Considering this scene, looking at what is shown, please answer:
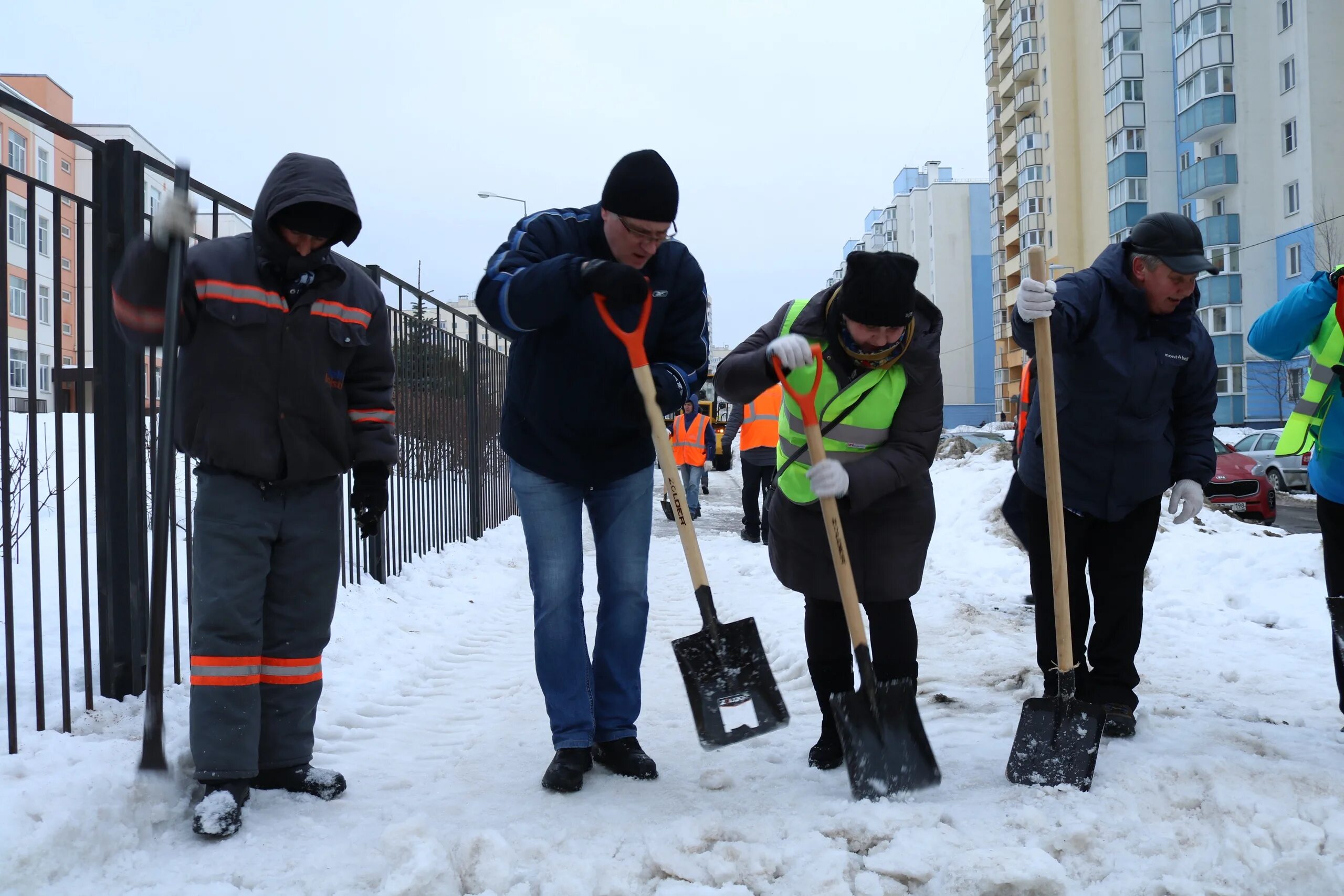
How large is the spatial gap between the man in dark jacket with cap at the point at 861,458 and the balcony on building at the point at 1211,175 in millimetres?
34890

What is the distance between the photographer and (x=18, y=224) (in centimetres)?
346

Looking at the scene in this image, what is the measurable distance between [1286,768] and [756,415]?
6.89m

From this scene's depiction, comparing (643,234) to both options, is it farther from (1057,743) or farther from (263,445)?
(1057,743)

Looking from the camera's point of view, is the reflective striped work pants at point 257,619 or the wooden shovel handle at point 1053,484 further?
the wooden shovel handle at point 1053,484

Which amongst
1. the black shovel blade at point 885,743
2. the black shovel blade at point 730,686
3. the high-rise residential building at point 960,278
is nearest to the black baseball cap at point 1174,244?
the black shovel blade at point 885,743

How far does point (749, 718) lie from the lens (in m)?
3.11

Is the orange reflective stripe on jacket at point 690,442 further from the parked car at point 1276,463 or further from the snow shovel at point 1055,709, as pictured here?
the parked car at point 1276,463

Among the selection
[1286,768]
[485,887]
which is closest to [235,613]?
[485,887]

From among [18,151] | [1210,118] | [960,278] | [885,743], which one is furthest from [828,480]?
[960,278]

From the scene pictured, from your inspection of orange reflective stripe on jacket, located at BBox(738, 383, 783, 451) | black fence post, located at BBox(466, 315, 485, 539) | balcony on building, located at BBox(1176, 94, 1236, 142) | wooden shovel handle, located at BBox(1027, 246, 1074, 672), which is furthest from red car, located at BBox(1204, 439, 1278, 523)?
balcony on building, located at BBox(1176, 94, 1236, 142)

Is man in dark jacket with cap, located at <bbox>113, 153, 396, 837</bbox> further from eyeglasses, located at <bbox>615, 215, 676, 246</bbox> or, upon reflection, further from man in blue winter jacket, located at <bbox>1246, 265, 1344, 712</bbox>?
man in blue winter jacket, located at <bbox>1246, 265, 1344, 712</bbox>

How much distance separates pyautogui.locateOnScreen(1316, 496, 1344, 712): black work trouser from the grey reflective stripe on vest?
1.66 meters

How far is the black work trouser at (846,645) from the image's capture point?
327cm

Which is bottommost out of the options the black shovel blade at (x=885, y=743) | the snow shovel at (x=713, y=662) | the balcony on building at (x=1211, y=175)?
the black shovel blade at (x=885, y=743)
